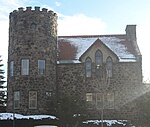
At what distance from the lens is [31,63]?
43.0 metres

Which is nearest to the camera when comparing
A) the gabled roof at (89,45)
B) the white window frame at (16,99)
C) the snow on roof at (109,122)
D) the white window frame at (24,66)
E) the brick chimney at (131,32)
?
the snow on roof at (109,122)

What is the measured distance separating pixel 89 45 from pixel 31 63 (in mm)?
7916

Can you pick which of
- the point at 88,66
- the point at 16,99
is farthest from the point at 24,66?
the point at 88,66

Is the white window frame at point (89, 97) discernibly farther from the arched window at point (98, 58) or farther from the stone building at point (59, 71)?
the arched window at point (98, 58)

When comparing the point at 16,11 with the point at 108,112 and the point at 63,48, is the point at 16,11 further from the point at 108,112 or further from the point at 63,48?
the point at 108,112

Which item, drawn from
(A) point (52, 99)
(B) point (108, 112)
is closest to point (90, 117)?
(B) point (108, 112)

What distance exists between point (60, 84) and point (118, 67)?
6806 mm

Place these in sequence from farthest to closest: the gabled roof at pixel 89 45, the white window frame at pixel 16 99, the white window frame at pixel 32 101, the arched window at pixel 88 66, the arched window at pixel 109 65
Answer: the gabled roof at pixel 89 45 < the arched window at pixel 88 66 < the arched window at pixel 109 65 < the white window frame at pixel 16 99 < the white window frame at pixel 32 101

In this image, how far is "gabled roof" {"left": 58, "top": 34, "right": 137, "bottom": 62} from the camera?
151 ft

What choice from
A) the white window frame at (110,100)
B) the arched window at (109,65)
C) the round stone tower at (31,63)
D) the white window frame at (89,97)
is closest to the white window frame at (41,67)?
the round stone tower at (31,63)

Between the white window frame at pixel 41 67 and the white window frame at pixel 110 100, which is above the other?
the white window frame at pixel 41 67

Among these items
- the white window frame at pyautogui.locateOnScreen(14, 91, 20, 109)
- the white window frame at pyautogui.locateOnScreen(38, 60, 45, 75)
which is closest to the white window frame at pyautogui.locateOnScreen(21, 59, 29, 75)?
the white window frame at pyautogui.locateOnScreen(38, 60, 45, 75)

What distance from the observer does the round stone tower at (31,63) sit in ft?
140

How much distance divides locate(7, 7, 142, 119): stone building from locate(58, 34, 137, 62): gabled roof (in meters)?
0.12
